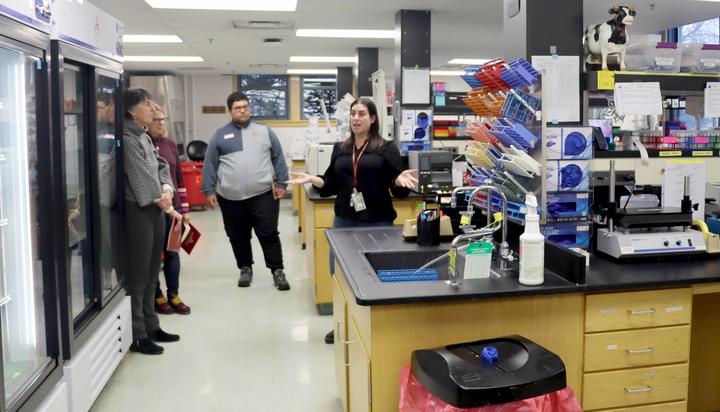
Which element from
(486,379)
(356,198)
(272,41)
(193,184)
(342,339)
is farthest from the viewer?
(193,184)

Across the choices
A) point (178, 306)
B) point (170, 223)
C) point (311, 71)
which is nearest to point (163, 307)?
point (178, 306)

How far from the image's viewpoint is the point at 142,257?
3.60 meters

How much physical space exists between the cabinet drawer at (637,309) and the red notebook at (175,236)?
8.62 feet

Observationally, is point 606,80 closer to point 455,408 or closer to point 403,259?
point 403,259

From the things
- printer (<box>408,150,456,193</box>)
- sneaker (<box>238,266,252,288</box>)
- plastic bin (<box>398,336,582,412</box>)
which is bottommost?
sneaker (<box>238,266,252,288</box>)

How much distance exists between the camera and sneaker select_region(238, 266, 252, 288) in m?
5.26

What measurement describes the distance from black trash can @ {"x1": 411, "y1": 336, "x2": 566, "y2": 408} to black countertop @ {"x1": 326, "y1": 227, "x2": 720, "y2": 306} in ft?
0.57

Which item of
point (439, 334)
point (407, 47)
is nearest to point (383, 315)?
point (439, 334)

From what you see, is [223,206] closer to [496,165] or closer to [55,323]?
[55,323]

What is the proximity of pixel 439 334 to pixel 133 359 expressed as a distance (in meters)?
2.29

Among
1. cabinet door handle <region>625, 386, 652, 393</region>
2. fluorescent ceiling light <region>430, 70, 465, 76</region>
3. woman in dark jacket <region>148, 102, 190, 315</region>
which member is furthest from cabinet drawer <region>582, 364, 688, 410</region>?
fluorescent ceiling light <region>430, 70, 465, 76</region>

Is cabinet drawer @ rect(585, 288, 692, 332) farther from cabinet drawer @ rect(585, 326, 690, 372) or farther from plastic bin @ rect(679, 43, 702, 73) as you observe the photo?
plastic bin @ rect(679, 43, 702, 73)

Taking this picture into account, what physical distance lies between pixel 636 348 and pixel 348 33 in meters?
6.05

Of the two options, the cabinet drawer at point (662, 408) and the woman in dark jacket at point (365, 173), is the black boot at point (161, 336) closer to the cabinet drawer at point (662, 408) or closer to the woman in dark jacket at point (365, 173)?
the woman in dark jacket at point (365, 173)
